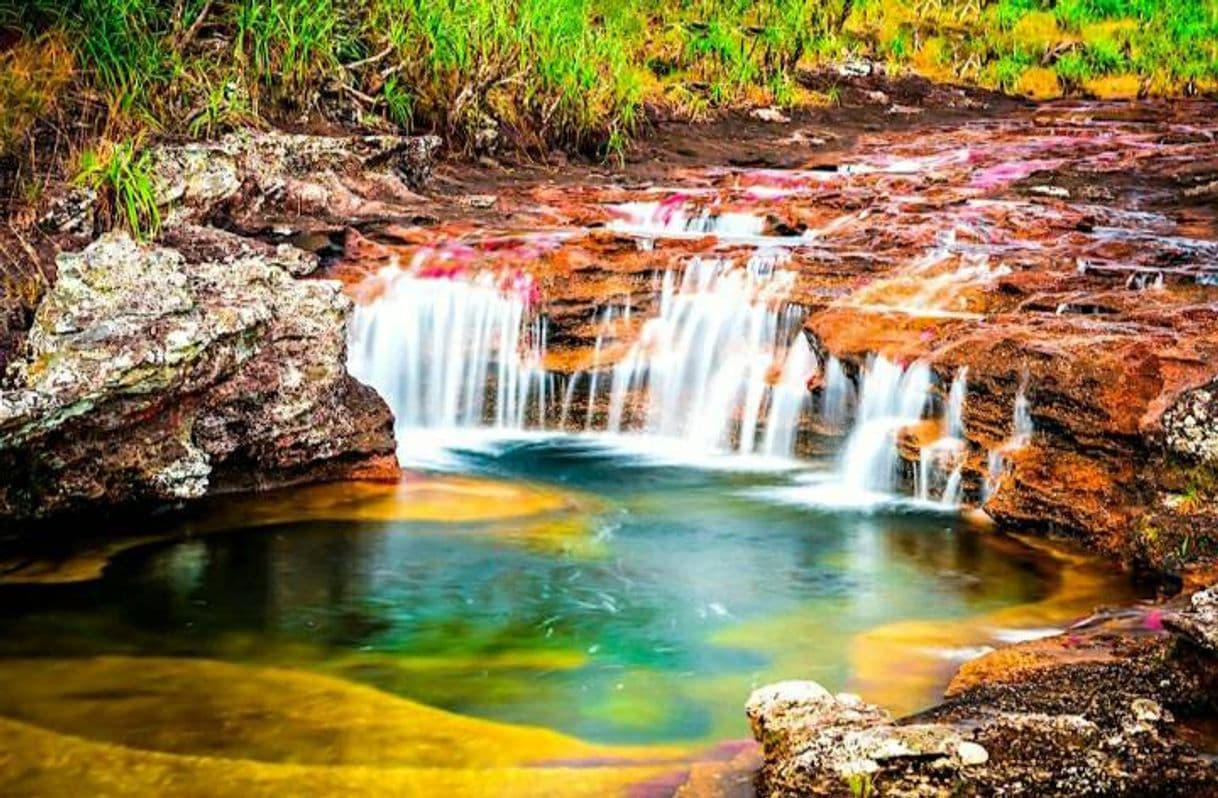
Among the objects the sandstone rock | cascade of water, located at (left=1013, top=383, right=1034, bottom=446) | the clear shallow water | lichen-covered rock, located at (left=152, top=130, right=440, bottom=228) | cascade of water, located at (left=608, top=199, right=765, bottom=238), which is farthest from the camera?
cascade of water, located at (left=608, top=199, right=765, bottom=238)

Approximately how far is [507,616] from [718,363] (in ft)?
11.0

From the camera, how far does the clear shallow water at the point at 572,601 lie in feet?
16.0

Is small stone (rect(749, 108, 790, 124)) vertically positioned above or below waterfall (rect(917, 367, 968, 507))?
above

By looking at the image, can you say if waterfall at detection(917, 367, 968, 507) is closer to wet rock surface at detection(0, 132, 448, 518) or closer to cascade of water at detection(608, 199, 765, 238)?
wet rock surface at detection(0, 132, 448, 518)

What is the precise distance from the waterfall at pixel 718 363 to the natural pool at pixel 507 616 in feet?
2.03

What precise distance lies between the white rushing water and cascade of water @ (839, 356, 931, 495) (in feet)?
6.77

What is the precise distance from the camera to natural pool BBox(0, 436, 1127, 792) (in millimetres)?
4453

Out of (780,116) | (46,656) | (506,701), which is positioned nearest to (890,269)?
(506,701)

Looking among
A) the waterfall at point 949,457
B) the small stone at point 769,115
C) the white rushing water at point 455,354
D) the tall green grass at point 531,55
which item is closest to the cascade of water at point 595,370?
the white rushing water at point 455,354

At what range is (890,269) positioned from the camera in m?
8.80

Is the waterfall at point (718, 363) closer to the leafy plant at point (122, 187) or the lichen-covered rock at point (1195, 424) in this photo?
the lichen-covered rock at point (1195, 424)

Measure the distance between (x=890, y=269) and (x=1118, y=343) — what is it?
2.29 m

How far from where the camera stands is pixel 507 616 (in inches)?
220

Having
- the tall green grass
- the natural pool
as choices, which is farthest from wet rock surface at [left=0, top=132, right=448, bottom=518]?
the tall green grass
